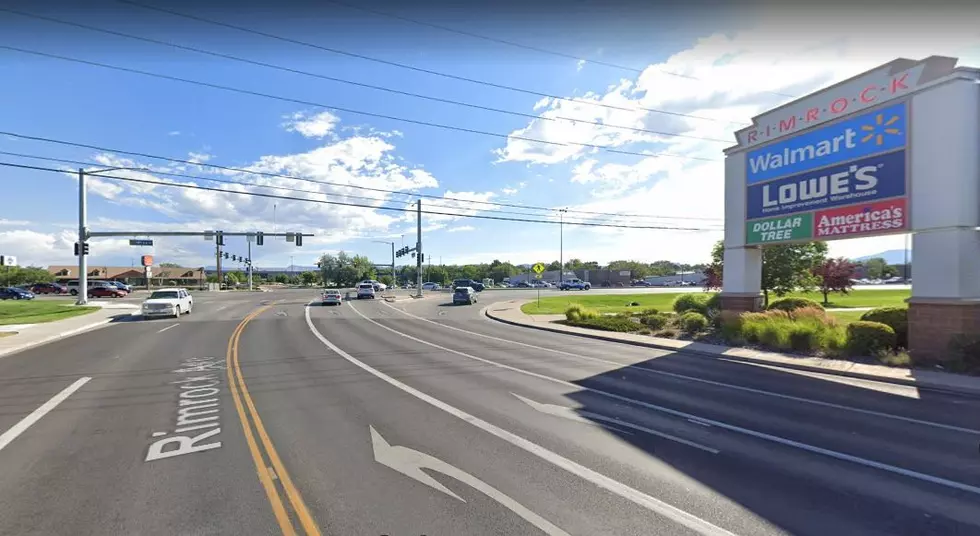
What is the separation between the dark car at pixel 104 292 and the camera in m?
53.5

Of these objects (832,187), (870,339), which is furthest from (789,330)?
(832,187)

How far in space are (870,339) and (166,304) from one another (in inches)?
1286

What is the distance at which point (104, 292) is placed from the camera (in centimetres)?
5375

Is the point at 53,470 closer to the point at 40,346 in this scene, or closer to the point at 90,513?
the point at 90,513

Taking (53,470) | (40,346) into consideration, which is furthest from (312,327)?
(53,470)

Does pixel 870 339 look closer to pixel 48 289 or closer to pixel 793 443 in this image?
pixel 793 443

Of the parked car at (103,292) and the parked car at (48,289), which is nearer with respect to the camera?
the parked car at (103,292)

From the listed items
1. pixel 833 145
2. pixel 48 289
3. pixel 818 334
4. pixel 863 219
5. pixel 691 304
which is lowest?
pixel 48 289

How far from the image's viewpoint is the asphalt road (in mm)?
4570

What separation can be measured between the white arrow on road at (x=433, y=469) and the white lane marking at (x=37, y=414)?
5054 mm

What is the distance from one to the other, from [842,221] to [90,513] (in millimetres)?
18388

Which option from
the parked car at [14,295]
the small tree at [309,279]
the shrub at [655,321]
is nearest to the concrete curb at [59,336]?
the shrub at [655,321]

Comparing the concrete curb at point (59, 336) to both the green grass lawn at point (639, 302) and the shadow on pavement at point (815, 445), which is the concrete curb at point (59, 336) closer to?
the shadow on pavement at point (815, 445)

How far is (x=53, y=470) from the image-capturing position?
573cm
